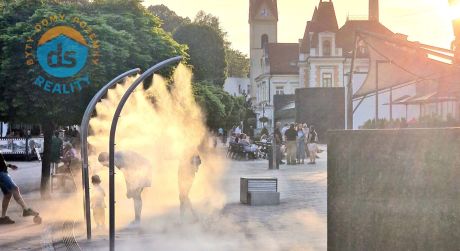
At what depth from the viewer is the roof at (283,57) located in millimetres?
Answer: 103875

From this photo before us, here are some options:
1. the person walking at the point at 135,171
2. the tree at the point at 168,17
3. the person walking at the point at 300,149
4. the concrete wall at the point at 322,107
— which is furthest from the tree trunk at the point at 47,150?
the tree at the point at 168,17

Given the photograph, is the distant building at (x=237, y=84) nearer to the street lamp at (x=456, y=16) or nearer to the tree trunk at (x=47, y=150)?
A: the tree trunk at (x=47, y=150)

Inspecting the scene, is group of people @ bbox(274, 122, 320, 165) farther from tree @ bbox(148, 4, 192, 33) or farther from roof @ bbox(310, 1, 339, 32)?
roof @ bbox(310, 1, 339, 32)

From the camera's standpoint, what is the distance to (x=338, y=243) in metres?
6.21

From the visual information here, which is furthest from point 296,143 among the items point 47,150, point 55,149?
point 47,150

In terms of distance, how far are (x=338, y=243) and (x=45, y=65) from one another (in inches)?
598

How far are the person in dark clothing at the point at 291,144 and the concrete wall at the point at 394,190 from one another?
89.3ft

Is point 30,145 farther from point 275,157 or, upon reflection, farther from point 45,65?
point 45,65

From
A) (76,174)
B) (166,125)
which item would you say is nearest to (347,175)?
(166,125)

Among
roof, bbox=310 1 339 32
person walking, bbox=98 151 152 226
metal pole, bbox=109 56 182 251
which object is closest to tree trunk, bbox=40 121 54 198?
person walking, bbox=98 151 152 226

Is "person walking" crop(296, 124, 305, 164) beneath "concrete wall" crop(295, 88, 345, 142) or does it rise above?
beneath

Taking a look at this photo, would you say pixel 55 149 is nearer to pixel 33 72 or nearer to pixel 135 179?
pixel 33 72

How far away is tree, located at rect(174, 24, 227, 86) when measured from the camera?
243ft

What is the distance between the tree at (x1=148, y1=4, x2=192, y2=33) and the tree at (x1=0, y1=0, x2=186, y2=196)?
61.6 meters
